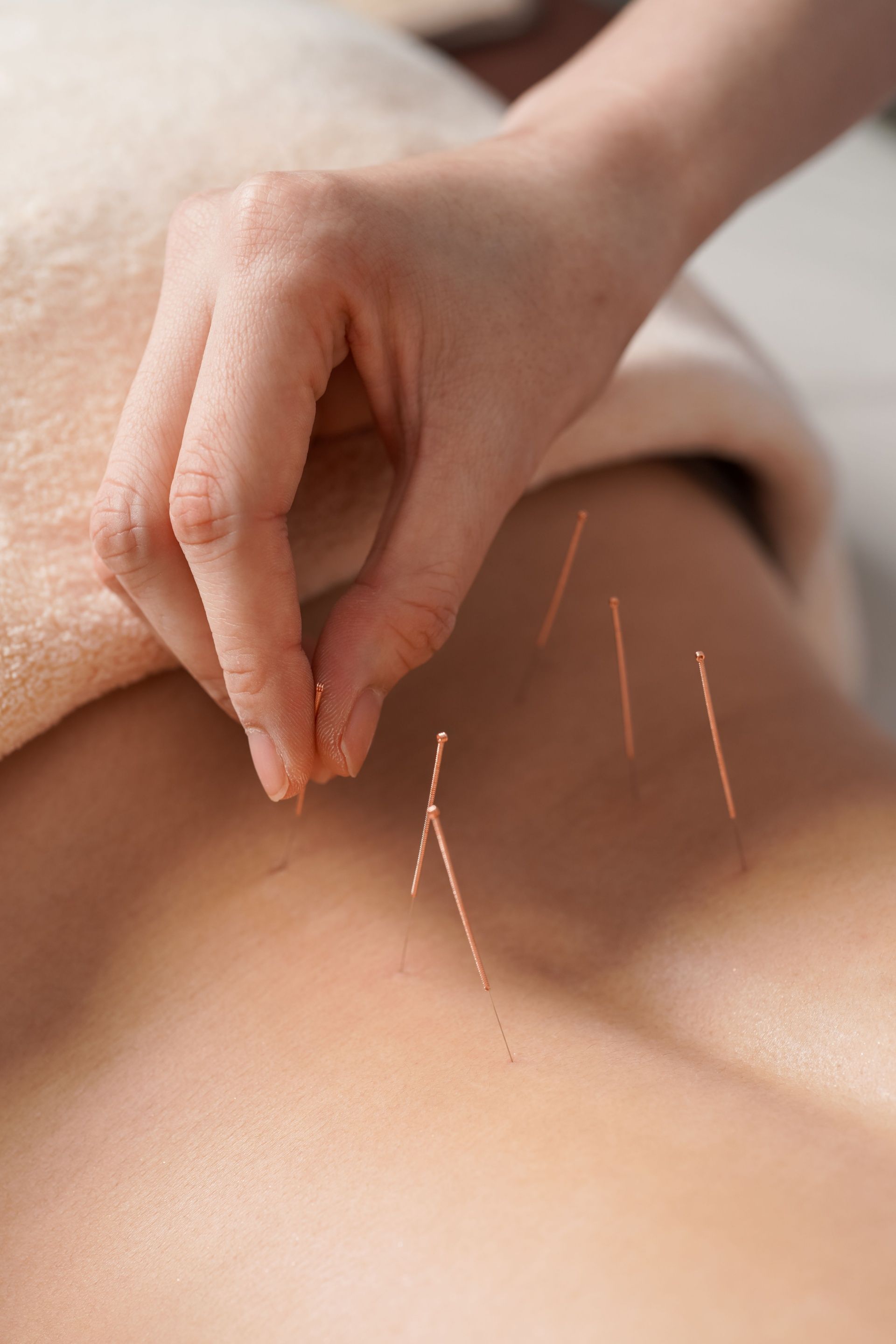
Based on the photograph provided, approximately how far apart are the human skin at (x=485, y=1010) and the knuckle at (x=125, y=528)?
0.65 feet

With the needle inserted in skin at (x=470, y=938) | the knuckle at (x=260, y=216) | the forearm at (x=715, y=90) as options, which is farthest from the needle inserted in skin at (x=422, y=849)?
the forearm at (x=715, y=90)

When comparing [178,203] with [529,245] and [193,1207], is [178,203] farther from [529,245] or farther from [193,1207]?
[193,1207]

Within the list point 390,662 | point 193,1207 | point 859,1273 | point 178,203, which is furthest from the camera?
point 178,203

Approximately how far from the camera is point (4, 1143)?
2.21 ft

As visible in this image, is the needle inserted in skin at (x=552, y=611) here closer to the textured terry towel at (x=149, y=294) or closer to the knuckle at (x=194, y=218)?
the textured terry towel at (x=149, y=294)

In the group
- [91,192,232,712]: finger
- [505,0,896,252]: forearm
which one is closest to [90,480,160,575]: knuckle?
[91,192,232,712]: finger

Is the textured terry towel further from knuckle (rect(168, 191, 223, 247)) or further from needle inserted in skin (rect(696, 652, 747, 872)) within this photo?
needle inserted in skin (rect(696, 652, 747, 872))

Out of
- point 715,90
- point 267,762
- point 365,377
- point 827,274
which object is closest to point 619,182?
point 715,90

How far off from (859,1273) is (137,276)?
85 centimetres

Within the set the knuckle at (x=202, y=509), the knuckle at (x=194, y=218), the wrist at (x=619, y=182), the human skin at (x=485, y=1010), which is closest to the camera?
Result: the human skin at (x=485, y=1010)

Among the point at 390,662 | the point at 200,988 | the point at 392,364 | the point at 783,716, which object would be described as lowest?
the point at 783,716

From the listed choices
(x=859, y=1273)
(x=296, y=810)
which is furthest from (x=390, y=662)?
(x=859, y=1273)

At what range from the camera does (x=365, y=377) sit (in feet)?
2.45

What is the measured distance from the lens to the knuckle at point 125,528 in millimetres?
676
